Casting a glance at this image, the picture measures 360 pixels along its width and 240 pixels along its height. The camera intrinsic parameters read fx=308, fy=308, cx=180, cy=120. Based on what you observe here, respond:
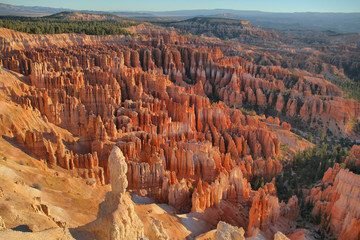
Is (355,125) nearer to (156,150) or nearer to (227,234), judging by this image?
(156,150)

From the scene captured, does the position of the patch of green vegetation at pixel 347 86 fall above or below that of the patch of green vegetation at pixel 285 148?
below

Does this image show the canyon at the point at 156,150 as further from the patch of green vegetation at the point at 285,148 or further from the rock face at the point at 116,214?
the patch of green vegetation at the point at 285,148

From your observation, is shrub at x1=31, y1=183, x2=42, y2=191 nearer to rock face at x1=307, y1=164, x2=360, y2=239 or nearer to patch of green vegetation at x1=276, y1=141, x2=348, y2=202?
rock face at x1=307, y1=164, x2=360, y2=239

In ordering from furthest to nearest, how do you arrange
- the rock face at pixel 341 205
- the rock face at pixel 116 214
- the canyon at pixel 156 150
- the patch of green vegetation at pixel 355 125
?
the patch of green vegetation at pixel 355 125
the rock face at pixel 341 205
the canyon at pixel 156 150
the rock face at pixel 116 214

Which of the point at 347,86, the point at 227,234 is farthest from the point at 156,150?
the point at 347,86

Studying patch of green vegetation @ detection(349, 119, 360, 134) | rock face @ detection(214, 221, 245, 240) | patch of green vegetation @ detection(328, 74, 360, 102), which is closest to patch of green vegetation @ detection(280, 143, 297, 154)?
patch of green vegetation @ detection(349, 119, 360, 134)

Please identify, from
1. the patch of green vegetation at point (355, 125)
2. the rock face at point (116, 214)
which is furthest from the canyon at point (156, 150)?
the patch of green vegetation at point (355, 125)
